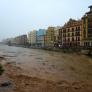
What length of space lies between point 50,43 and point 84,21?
2371 inches

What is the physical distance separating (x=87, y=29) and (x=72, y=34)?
20.6 metres

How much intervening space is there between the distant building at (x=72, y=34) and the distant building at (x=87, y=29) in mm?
8354

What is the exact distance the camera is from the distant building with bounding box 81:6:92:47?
94.8 metres

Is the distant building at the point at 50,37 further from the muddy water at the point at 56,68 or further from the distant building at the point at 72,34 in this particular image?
the muddy water at the point at 56,68

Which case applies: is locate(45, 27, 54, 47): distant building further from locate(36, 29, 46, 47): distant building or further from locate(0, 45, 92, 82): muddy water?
locate(0, 45, 92, 82): muddy water

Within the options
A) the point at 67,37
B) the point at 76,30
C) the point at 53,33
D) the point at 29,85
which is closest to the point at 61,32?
the point at 67,37

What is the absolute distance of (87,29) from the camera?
317 ft

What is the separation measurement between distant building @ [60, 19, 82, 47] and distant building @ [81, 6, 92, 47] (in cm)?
835

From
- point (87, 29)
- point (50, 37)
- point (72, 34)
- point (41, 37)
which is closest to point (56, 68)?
point (87, 29)

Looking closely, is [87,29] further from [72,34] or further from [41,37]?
[41,37]

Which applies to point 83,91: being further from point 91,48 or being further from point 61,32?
point 61,32

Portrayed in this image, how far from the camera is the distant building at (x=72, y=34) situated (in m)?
110

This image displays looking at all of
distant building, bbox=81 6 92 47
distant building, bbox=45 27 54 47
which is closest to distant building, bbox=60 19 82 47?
distant building, bbox=81 6 92 47

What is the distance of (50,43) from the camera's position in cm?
15750
